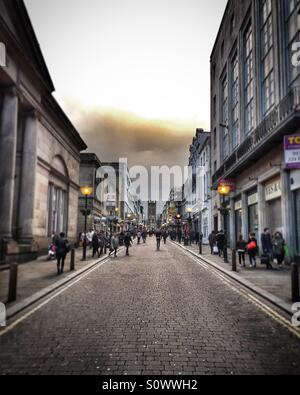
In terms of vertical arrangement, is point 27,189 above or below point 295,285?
above

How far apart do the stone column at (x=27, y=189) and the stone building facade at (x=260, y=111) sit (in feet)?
42.6

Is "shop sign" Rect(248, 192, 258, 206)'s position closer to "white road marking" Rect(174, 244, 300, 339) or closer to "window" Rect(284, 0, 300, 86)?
"window" Rect(284, 0, 300, 86)

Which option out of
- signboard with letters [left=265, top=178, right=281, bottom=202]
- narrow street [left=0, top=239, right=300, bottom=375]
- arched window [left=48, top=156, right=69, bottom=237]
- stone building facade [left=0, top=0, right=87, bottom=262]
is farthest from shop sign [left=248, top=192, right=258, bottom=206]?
arched window [left=48, top=156, right=69, bottom=237]

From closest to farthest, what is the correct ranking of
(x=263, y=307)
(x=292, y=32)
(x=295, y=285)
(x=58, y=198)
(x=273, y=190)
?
1. (x=263, y=307)
2. (x=295, y=285)
3. (x=292, y=32)
4. (x=273, y=190)
5. (x=58, y=198)

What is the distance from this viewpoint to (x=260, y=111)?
18812mm

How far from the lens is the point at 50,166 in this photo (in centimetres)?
2066

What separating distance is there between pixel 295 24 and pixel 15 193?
17070 millimetres

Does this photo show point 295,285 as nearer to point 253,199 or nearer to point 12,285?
point 12,285

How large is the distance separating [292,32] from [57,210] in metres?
19.4

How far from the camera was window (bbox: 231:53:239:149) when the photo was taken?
24.2 metres

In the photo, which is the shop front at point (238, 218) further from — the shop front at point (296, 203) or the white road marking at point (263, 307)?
the white road marking at point (263, 307)

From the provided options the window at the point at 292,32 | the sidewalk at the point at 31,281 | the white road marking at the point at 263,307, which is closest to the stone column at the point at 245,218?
A: the window at the point at 292,32

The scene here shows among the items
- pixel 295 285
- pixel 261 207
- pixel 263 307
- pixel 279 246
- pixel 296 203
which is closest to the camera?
pixel 263 307

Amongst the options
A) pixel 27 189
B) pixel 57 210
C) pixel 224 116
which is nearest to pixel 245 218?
pixel 224 116
